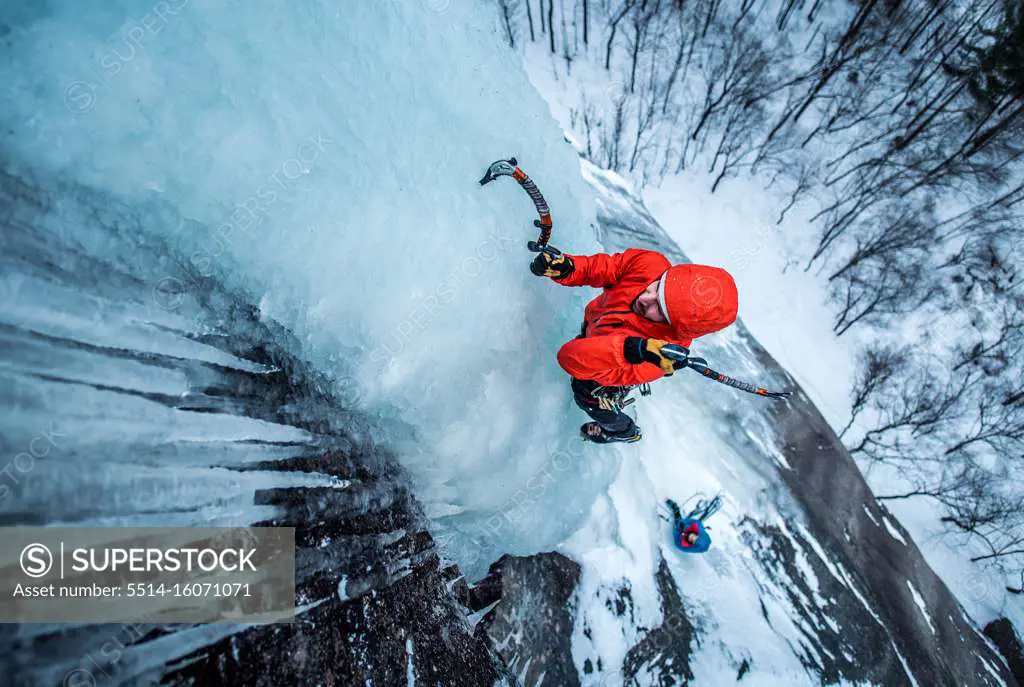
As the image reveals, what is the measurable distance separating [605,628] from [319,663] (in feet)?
9.48

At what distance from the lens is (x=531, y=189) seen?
2711 millimetres

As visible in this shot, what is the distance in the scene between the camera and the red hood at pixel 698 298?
2434 millimetres

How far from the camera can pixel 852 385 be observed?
1452cm

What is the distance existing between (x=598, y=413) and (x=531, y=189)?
168cm

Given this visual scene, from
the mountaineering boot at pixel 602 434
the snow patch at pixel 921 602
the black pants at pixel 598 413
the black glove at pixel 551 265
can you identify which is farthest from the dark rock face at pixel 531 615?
the snow patch at pixel 921 602

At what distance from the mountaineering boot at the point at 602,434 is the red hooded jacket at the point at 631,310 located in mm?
805

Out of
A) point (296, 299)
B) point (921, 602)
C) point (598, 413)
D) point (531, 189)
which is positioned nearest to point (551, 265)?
point (531, 189)

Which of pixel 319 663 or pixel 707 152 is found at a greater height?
pixel 707 152

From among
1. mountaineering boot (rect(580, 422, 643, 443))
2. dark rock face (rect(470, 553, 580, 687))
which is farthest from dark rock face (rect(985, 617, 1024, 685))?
mountaineering boot (rect(580, 422, 643, 443))

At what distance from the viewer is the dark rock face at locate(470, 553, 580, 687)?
3199mm

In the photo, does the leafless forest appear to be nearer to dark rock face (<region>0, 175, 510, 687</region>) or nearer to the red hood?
the red hood

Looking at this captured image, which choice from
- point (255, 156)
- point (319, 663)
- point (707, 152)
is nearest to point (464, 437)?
point (319, 663)

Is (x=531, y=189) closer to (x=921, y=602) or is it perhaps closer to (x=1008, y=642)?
(x=921, y=602)

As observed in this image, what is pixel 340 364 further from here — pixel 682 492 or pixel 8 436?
pixel 682 492
